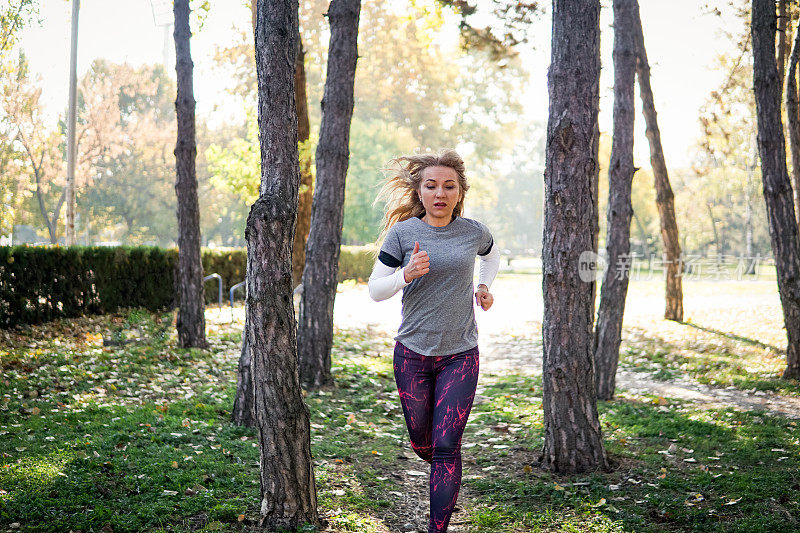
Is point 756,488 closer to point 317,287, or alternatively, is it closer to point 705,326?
point 317,287

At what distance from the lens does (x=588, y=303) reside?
17.1 ft

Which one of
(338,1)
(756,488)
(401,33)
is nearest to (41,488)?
(756,488)

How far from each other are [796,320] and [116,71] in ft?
142

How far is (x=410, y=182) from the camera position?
4.25 m

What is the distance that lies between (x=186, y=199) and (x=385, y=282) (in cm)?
712

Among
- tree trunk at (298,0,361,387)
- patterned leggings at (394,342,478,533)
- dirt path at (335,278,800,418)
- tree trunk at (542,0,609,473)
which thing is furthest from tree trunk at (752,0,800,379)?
patterned leggings at (394,342,478,533)

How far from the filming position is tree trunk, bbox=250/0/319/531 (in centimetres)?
385

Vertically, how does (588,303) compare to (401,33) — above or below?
Answer: below

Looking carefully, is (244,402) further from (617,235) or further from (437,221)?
(617,235)

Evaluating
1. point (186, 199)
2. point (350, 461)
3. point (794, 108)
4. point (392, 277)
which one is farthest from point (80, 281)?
point (794, 108)

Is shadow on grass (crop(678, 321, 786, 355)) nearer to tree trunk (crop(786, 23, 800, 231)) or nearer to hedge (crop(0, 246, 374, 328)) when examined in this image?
tree trunk (crop(786, 23, 800, 231))

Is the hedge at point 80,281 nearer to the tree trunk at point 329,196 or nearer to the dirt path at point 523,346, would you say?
the tree trunk at point 329,196

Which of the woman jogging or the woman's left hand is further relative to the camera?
the woman's left hand

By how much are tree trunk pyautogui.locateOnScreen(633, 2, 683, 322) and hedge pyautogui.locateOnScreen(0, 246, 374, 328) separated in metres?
6.28
